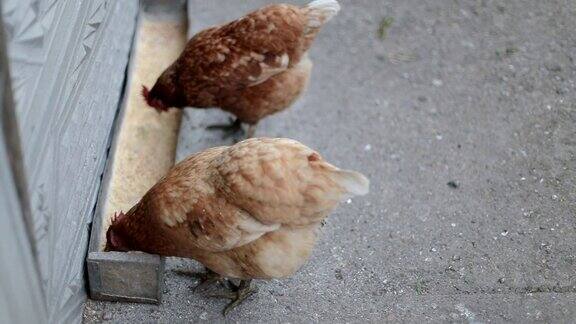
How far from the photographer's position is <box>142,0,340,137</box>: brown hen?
3.46 meters

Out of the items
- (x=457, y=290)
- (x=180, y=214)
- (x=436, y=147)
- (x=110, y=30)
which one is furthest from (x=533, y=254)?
(x=110, y=30)

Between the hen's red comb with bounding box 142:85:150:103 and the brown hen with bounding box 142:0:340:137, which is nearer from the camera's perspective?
the brown hen with bounding box 142:0:340:137

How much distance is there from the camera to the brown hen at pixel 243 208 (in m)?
2.61

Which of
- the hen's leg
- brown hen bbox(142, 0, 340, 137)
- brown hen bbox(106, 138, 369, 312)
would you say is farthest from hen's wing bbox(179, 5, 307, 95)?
brown hen bbox(106, 138, 369, 312)

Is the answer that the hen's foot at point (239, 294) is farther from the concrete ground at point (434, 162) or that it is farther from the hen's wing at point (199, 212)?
the hen's wing at point (199, 212)

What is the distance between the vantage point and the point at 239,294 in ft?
10.2

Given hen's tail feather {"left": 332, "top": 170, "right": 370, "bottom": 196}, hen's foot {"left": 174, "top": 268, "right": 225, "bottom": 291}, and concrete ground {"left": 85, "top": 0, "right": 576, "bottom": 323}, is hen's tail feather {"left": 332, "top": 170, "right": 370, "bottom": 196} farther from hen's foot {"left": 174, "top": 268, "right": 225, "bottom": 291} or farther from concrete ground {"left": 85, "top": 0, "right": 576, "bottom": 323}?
hen's foot {"left": 174, "top": 268, "right": 225, "bottom": 291}

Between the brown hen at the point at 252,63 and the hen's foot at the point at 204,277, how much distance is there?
88 cm

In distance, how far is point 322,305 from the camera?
312 centimetres

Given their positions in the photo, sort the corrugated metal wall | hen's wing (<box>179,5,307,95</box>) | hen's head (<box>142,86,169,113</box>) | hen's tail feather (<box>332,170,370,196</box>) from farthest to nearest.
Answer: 1. hen's head (<box>142,86,169,113</box>)
2. hen's wing (<box>179,5,307,95</box>)
3. hen's tail feather (<box>332,170,370,196</box>)
4. the corrugated metal wall

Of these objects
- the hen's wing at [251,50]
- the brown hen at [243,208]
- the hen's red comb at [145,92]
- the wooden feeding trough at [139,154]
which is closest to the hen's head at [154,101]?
the hen's red comb at [145,92]

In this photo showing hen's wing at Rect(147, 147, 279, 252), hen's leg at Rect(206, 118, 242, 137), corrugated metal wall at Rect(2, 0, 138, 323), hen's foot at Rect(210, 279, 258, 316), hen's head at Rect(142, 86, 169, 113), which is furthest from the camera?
hen's leg at Rect(206, 118, 242, 137)

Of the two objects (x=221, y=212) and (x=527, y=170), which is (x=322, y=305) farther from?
(x=527, y=170)

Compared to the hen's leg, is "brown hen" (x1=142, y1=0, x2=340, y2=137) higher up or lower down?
higher up
